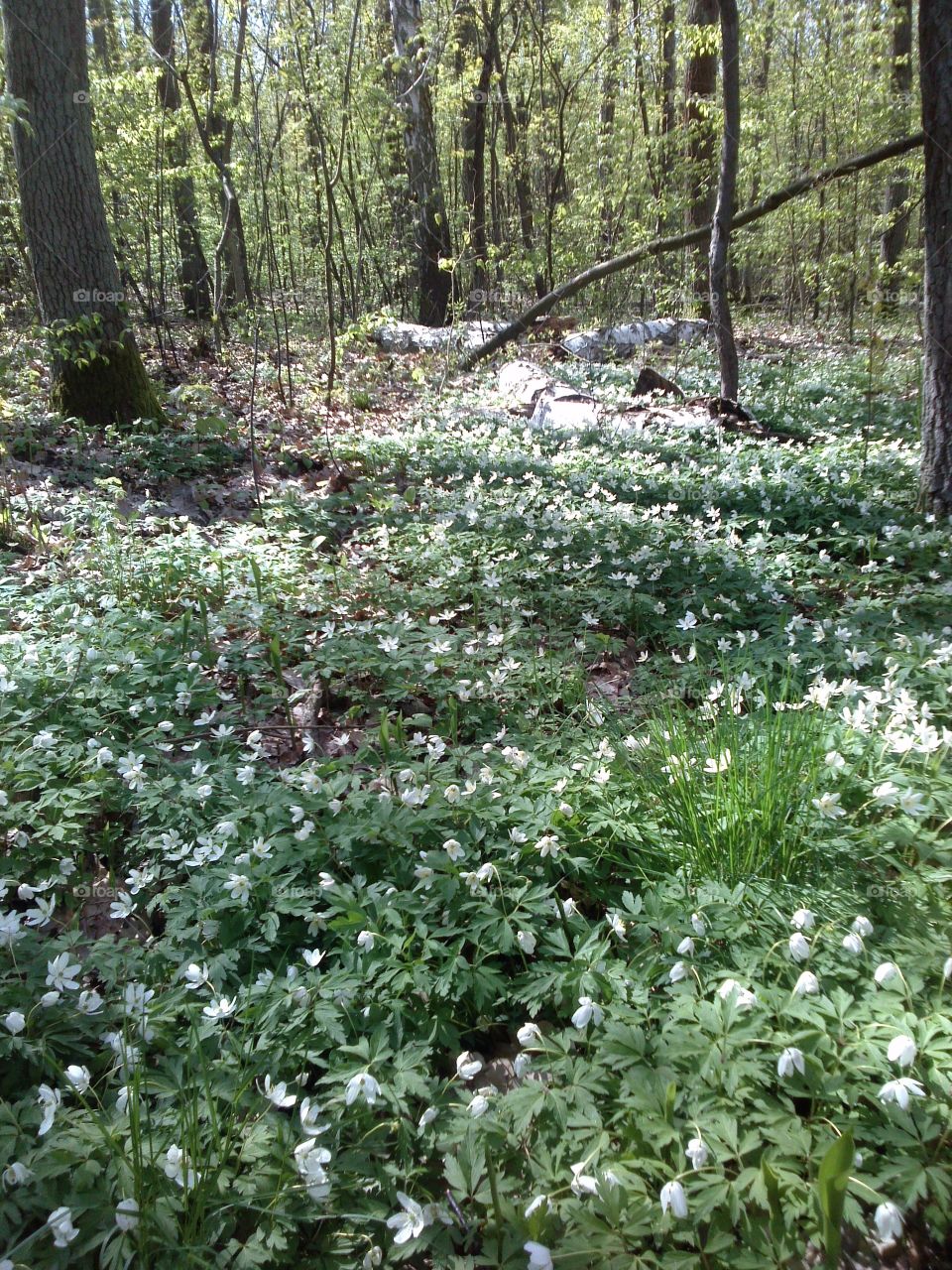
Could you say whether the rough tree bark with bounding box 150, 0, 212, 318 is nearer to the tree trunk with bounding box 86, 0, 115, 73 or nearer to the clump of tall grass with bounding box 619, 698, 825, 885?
the tree trunk with bounding box 86, 0, 115, 73

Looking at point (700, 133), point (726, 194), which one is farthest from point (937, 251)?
point (700, 133)

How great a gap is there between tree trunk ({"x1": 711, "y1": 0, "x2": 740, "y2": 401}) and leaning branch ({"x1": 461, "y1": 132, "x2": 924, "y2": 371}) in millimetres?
199

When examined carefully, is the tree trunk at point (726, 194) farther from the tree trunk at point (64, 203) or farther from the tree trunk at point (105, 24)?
the tree trunk at point (105, 24)

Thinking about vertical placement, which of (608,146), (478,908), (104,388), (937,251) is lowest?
(478,908)

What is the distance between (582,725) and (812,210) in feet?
33.3

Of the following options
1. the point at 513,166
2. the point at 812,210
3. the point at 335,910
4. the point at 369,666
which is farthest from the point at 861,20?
the point at 335,910

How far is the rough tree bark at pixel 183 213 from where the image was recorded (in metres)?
11.4

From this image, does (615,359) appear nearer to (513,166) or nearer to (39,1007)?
(513,166)

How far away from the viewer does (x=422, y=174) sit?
504 inches

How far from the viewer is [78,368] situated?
23.5 feet

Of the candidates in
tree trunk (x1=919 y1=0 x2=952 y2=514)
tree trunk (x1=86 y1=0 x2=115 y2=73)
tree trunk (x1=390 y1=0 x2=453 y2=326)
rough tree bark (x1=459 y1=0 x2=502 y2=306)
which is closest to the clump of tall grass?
tree trunk (x1=919 y1=0 x2=952 y2=514)

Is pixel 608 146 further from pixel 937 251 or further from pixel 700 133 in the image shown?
pixel 937 251

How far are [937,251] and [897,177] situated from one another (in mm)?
11382

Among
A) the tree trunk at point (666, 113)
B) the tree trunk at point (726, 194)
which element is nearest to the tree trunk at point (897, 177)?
the tree trunk at point (726, 194)
